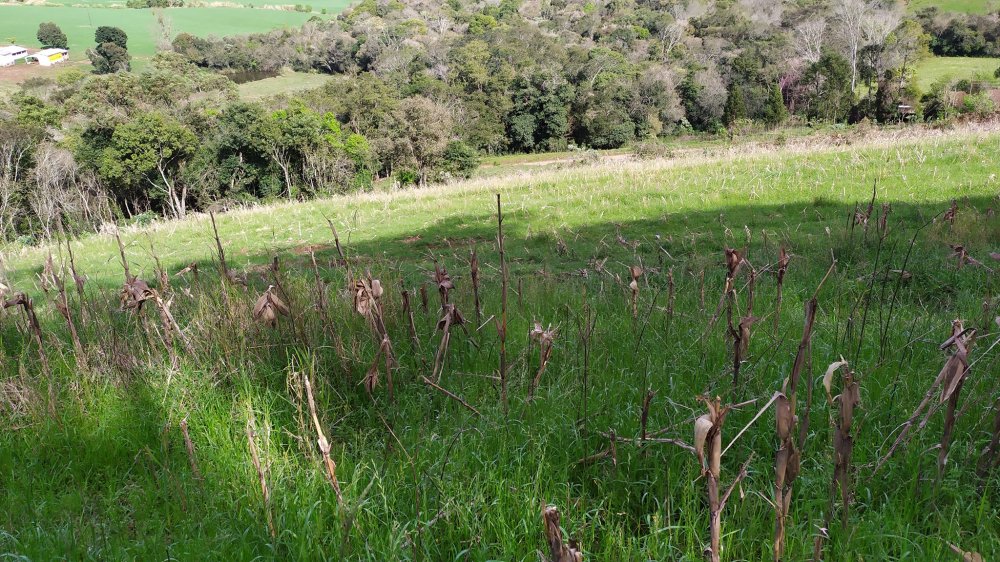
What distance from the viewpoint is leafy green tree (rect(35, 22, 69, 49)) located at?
75.1 m

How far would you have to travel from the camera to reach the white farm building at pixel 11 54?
6800 cm

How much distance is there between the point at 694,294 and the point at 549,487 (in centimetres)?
278

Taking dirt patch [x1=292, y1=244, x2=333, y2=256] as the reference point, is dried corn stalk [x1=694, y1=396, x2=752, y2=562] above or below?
above

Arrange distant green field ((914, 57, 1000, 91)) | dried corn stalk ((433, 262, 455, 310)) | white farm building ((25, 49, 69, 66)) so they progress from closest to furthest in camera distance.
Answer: dried corn stalk ((433, 262, 455, 310)), distant green field ((914, 57, 1000, 91)), white farm building ((25, 49, 69, 66))

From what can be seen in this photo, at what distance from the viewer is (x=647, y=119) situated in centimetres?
5341

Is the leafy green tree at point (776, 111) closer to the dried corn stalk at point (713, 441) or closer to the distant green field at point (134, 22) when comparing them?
the dried corn stalk at point (713, 441)

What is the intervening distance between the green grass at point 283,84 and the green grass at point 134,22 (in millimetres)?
17346

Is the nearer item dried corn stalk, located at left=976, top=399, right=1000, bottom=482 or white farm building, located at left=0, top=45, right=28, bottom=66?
dried corn stalk, located at left=976, top=399, right=1000, bottom=482

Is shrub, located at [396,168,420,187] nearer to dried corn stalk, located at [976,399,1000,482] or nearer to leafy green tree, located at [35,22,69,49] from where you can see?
dried corn stalk, located at [976,399,1000,482]

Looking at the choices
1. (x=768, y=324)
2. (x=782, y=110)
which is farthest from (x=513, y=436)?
(x=782, y=110)

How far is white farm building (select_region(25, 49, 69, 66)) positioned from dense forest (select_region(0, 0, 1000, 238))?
4.75 meters

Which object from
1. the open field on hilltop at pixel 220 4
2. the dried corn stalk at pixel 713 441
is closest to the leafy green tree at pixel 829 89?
the dried corn stalk at pixel 713 441

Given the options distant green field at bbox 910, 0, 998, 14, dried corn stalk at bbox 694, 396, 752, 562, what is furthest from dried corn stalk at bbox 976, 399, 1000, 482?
distant green field at bbox 910, 0, 998, 14

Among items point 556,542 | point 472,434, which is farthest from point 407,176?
point 556,542
